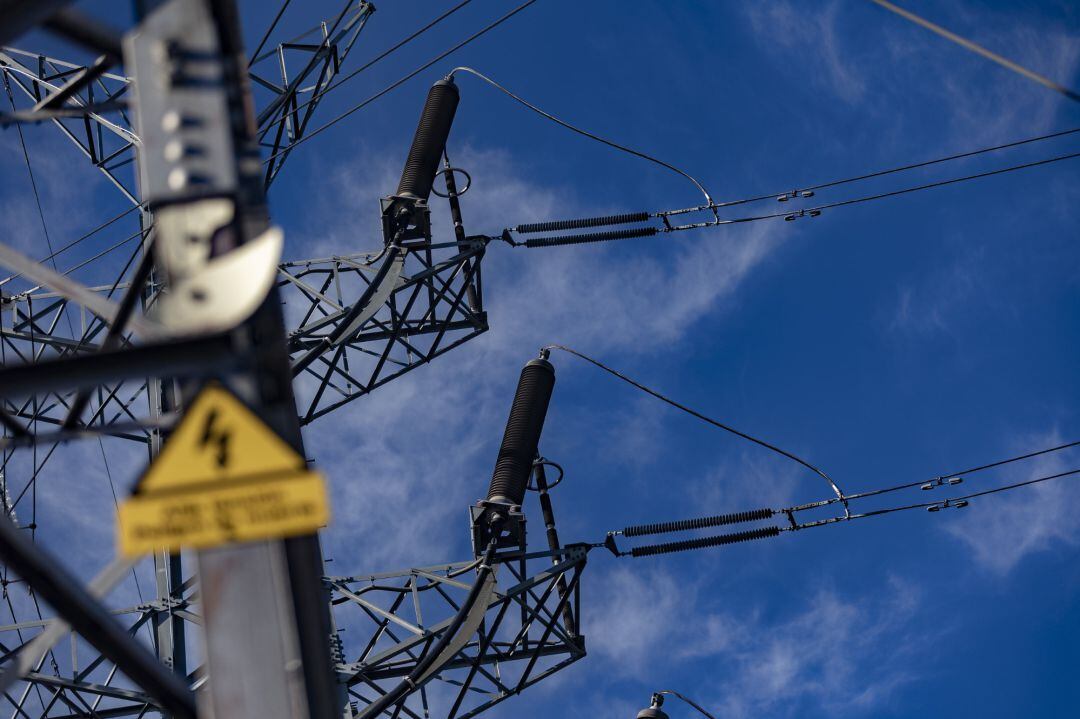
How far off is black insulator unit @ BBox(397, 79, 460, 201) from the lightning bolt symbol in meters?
13.0

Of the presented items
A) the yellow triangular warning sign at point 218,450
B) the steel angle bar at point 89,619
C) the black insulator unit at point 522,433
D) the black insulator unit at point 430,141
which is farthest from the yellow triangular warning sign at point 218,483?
the black insulator unit at point 430,141

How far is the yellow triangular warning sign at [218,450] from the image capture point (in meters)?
4.32

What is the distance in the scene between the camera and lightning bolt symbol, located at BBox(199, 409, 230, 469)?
4328 millimetres

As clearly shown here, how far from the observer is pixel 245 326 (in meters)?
4.40

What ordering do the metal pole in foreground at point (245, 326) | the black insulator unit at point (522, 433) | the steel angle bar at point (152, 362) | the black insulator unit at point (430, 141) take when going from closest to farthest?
1. the steel angle bar at point (152, 362)
2. the metal pole in foreground at point (245, 326)
3. the black insulator unit at point (522, 433)
4. the black insulator unit at point (430, 141)

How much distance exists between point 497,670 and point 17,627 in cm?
499

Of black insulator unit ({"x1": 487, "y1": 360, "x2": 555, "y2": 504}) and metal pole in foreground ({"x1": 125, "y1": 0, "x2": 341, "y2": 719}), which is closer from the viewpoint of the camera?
metal pole in foreground ({"x1": 125, "y1": 0, "x2": 341, "y2": 719})

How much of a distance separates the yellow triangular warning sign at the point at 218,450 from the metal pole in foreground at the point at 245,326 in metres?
0.09

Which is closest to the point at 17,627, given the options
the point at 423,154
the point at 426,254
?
the point at 426,254

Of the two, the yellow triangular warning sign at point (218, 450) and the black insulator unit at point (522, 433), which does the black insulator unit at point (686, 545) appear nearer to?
the black insulator unit at point (522, 433)

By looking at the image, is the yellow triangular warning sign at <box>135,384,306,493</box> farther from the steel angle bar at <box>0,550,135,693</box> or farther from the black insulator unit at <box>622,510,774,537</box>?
the black insulator unit at <box>622,510,774,537</box>

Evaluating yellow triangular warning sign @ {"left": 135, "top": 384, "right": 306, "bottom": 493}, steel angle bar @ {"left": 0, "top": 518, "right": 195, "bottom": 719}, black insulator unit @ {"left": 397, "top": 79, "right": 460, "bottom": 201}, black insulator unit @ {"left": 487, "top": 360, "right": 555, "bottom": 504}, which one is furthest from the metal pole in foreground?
black insulator unit @ {"left": 397, "top": 79, "right": 460, "bottom": 201}

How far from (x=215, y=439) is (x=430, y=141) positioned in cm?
1396

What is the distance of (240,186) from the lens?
4.51 m
